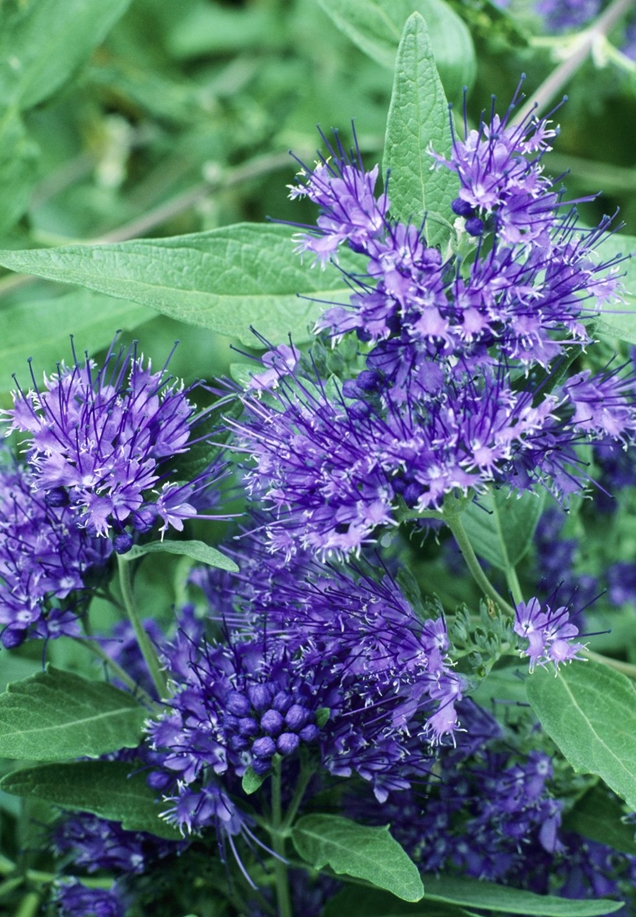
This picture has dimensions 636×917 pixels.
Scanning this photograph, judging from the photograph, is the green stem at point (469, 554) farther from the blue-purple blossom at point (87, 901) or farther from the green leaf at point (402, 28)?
the green leaf at point (402, 28)

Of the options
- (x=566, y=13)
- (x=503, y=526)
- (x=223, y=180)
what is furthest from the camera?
(x=223, y=180)

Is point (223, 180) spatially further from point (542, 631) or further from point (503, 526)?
point (542, 631)

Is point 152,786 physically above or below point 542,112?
below

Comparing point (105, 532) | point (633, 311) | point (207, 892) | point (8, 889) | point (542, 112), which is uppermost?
point (542, 112)

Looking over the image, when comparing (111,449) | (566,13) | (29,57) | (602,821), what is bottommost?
(602,821)

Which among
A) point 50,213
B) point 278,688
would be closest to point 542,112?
point 278,688

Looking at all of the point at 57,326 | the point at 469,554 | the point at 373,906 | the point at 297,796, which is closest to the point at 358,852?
the point at 297,796

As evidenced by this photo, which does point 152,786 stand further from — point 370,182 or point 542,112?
point 542,112
